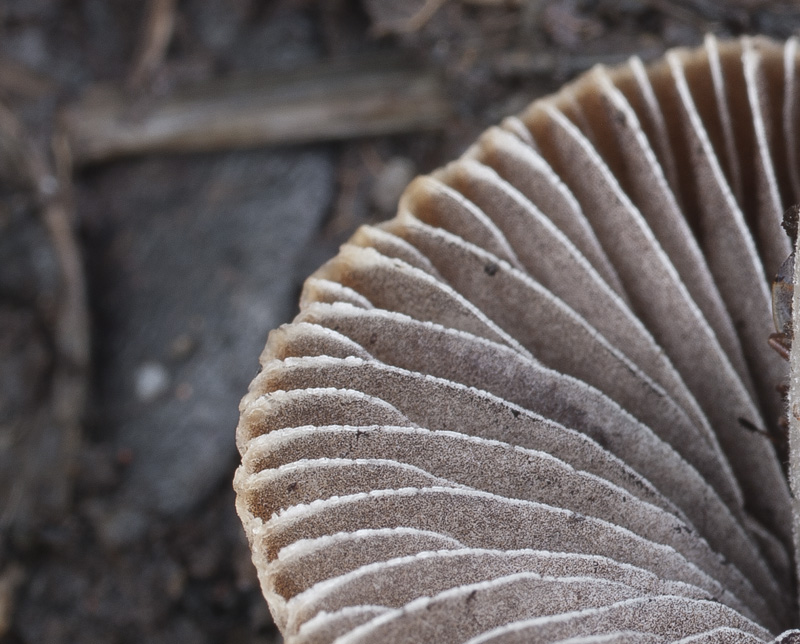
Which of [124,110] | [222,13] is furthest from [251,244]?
[222,13]

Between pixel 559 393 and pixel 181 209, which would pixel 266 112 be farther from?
pixel 559 393

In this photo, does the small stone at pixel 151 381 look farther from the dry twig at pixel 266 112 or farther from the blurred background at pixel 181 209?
the dry twig at pixel 266 112

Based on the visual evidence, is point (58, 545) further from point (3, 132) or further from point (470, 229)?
point (470, 229)

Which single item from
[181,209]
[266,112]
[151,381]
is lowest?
[151,381]

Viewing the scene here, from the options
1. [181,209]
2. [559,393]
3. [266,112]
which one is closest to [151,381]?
[181,209]

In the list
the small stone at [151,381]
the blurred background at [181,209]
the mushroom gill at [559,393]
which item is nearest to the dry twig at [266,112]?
the blurred background at [181,209]

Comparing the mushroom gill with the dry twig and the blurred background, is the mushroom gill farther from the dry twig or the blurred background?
the dry twig

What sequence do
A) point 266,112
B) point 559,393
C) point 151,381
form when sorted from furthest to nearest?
point 266,112, point 151,381, point 559,393
